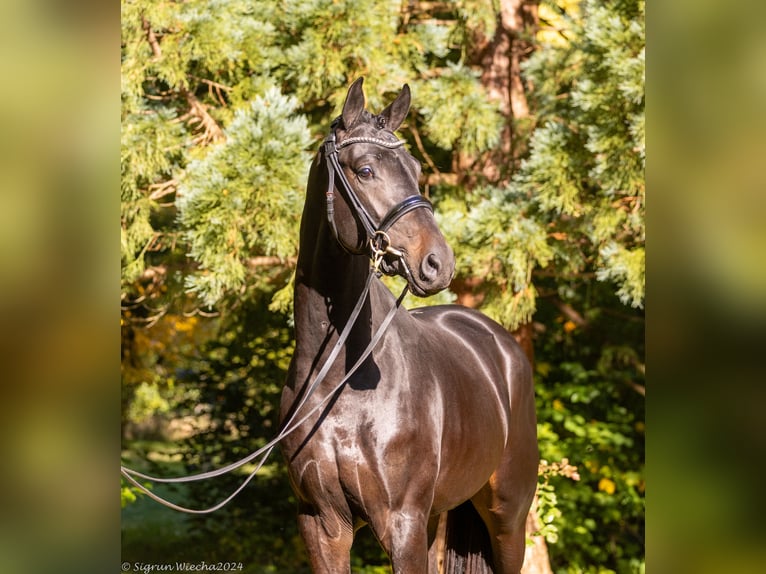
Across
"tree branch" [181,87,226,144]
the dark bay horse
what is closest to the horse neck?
the dark bay horse

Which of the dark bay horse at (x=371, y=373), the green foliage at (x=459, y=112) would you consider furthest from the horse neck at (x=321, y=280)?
the green foliage at (x=459, y=112)

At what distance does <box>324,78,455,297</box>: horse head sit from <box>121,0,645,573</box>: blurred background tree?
211 centimetres

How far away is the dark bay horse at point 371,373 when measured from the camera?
2.49 m

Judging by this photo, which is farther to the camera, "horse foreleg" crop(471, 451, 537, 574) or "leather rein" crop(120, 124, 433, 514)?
"horse foreleg" crop(471, 451, 537, 574)

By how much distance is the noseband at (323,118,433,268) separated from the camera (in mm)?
2422

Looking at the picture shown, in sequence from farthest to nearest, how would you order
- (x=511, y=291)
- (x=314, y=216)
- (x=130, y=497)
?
(x=130, y=497)
(x=511, y=291)
(x=314, y=216)

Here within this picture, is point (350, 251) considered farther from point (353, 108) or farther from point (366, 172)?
point (353, 108)

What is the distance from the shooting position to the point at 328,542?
9.22ft

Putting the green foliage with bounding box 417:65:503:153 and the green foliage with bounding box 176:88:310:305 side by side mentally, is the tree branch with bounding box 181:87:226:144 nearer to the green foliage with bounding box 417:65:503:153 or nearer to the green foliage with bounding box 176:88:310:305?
the green foliage with bounding box 176:88:310:305

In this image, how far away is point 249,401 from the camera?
7.15m

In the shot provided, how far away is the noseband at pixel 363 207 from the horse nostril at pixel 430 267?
0.09m
